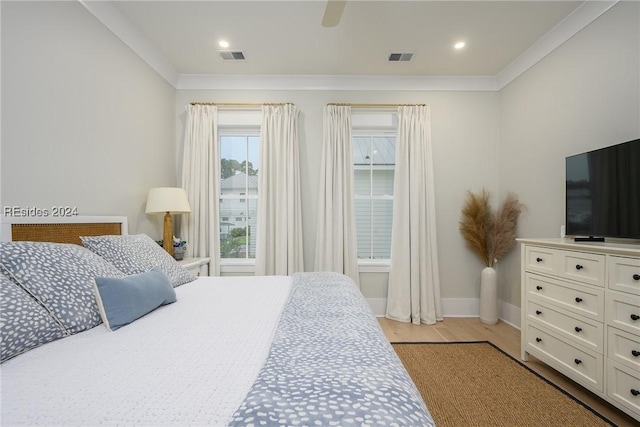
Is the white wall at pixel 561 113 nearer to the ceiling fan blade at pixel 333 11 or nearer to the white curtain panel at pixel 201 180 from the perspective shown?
the ceiling fan blade at pixel 333 11

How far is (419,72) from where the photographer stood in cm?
329

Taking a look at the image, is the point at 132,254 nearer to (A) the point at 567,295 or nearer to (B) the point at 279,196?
(B) the point at 279,196

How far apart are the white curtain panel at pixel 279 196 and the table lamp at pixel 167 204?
84 cm

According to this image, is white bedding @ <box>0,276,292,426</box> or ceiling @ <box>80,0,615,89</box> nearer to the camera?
white bedding @ <box>0,276,292,426</box>

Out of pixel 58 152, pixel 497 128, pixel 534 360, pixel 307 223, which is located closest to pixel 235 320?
pixel 58 152

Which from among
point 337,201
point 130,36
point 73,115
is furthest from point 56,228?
point 337,201

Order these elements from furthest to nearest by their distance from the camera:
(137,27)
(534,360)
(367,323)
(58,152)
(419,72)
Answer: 1. (419,72)
2. (137,27)
3. (534,360)
4. (58,152)
5. (367,323)

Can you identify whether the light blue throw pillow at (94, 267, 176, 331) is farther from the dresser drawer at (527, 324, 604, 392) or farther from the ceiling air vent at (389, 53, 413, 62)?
the ceiling air vent at (389, 53, 413, 62)

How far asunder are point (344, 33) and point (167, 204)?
2215 millimetres

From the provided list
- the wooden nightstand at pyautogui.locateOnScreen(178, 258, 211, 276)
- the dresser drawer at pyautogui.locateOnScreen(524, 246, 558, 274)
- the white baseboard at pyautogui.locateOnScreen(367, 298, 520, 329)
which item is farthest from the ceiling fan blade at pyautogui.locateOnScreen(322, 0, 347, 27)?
the white baseboard at pyautogui.locateOnScreen(367, 298, 520, 329)

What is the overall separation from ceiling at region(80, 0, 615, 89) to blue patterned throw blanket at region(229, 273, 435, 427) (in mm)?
2289

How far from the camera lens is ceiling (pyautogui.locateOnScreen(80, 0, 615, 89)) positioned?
224cm

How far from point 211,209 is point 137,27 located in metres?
1.79

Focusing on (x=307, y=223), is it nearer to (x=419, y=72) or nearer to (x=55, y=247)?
(x=419, y=72)
